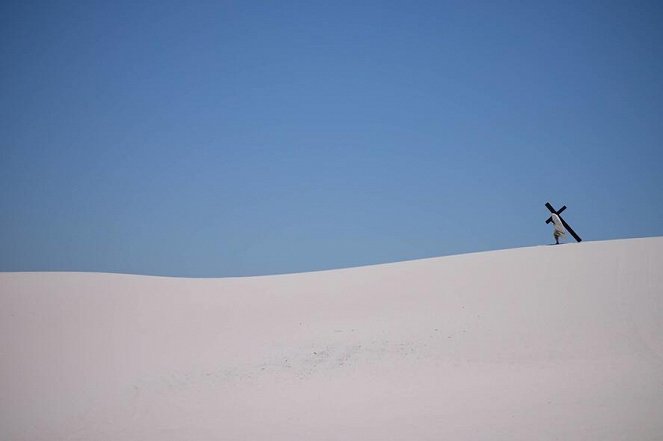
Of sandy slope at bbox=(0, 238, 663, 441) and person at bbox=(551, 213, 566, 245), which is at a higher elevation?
person at bbox=(551, 213, 566, 245)

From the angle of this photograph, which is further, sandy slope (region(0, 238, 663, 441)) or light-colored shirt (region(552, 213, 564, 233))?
light-colored shirt (region(552, 213, 564, 233))

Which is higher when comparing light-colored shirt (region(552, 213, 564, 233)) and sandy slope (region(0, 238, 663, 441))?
light-colored shirt (region(552, 213, 564, 233))

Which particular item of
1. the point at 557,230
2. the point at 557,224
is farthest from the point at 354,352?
the point at 557,224

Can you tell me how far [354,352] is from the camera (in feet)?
39.8

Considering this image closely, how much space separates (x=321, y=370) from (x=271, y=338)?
2.79 m

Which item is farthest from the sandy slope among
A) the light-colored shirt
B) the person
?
the light-colored shirt

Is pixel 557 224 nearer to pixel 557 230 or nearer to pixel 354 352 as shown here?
pixel 557 230

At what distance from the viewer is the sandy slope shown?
8242mm

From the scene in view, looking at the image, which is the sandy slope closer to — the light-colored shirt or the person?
the person

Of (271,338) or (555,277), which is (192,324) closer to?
(271,338)

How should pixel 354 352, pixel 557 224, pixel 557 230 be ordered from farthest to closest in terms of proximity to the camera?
pixel 557 224 < pixel 557 230 < pixel 354 352

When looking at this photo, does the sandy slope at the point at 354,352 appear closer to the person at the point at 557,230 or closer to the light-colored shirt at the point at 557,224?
the person at the point at 557,230

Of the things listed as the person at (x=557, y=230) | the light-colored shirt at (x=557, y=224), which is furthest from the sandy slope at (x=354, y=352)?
the light-colored shirt at (x=557, y=224)

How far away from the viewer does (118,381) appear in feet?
39.8
